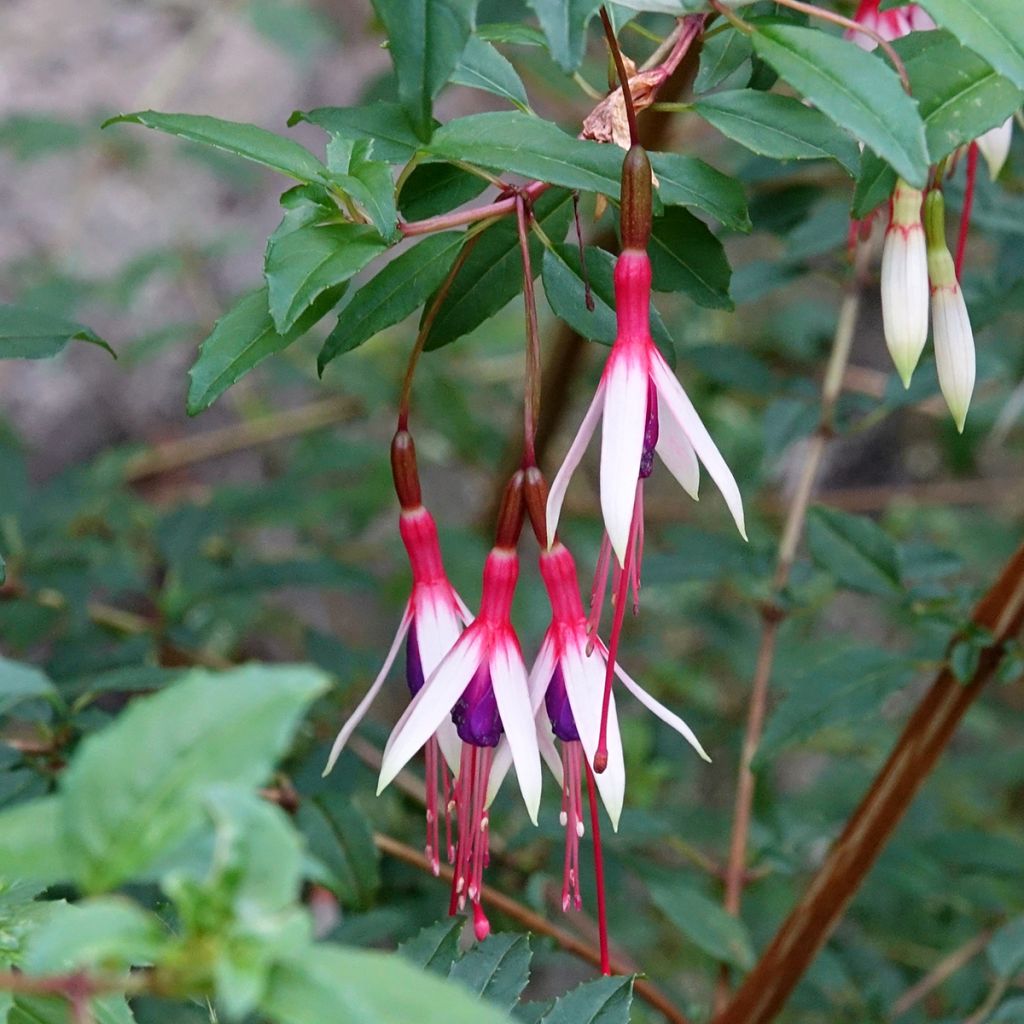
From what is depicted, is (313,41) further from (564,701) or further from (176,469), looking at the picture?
(564,701)

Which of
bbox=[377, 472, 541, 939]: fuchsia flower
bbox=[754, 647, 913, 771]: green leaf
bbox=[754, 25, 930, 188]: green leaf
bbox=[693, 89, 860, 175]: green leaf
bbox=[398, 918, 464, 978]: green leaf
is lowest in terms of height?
bbox=[398, 918, 464, 978]: green leaf

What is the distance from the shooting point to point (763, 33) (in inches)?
20.8

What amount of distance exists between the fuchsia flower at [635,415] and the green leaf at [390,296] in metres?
0.10

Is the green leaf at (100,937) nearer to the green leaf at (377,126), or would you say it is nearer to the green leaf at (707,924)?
the green leaf at (377,126)

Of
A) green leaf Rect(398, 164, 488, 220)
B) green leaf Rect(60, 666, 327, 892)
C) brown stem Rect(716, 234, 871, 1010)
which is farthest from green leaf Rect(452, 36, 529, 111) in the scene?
brown stem Rect(716, 234, 871, 1010)

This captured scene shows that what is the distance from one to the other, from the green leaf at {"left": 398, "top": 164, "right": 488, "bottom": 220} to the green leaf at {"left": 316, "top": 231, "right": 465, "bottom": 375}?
27mm

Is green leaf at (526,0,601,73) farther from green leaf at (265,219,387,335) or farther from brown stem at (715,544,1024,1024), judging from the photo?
brown stem at (715,544,1024,1024)

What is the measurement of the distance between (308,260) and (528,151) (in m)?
0.10

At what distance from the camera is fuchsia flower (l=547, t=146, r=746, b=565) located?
516mm

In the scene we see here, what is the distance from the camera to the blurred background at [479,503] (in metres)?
0.98

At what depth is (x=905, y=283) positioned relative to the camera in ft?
1.86

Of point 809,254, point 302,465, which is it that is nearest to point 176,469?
point 302,465

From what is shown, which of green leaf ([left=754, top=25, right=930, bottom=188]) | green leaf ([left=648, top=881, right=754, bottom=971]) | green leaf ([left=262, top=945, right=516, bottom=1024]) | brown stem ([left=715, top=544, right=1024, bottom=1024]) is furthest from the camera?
green leaf ([left=648, top=881, right=754, bottom=971])

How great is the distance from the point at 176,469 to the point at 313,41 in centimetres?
66
